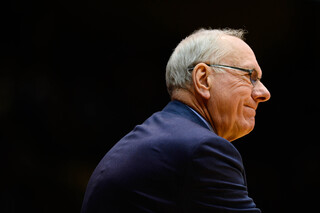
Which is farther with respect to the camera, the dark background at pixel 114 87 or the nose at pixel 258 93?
the dark background at pixel 114 87

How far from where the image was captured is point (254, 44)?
3.51 meters

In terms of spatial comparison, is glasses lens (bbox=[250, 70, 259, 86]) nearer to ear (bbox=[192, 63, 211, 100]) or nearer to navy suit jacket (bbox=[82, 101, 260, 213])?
ear (bbox=[192, 63, 211, 100])

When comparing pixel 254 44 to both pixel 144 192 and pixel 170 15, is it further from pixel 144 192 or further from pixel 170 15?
pixel 144 192

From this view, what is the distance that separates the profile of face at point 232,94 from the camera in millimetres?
1454

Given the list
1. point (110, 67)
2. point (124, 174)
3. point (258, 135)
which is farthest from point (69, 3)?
point (124, 174)

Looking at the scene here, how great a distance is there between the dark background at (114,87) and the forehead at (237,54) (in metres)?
1.74

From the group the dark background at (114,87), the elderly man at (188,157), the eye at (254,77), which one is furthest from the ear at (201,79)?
the dark background at (114,87)

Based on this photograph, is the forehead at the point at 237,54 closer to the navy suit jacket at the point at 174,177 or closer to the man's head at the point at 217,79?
the man's head at the point at 217,79

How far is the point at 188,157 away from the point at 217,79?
1.42ft

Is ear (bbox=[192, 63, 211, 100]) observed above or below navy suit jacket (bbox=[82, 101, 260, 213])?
above

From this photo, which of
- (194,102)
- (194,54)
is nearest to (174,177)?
(194,102)

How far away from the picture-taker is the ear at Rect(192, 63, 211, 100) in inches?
56.8

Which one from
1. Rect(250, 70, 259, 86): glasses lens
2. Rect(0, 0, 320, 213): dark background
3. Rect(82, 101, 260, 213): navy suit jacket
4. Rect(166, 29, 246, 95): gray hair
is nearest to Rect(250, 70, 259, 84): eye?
Rect(250, 70, 259, 86): glasses lens

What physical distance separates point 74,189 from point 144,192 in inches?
79.7
